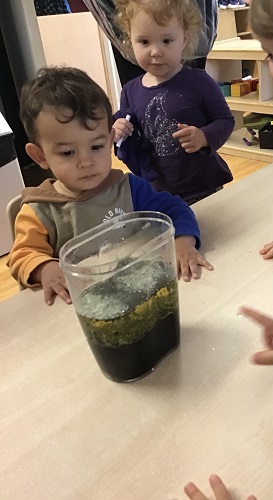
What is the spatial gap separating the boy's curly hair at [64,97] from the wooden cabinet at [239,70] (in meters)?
1.98

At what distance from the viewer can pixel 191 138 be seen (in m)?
1.09

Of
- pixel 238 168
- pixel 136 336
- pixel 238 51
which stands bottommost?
pixel 238 168

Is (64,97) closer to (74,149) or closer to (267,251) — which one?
(74,149)

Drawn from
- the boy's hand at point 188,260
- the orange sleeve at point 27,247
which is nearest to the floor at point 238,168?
the orange sleeve at point 27,247

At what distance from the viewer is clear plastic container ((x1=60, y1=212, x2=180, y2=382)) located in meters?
0.51

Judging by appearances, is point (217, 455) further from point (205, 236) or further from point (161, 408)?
point (205, 236)

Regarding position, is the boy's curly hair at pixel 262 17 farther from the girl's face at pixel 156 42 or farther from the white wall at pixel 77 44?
the white wall at pixel 77 44

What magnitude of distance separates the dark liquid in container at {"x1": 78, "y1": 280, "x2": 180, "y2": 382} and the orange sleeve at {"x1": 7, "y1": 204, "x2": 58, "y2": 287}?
0.88 feet

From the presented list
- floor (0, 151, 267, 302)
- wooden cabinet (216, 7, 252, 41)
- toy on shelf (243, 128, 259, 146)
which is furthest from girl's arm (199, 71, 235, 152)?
wooden cabinet (216, 7, 252, 41)

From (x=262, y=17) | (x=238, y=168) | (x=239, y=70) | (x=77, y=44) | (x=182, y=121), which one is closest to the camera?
(x=262, y=17)

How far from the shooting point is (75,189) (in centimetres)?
86

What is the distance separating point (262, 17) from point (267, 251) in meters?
0.34

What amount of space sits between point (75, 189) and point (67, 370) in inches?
15.0

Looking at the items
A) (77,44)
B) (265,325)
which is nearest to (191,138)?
(265,325)
